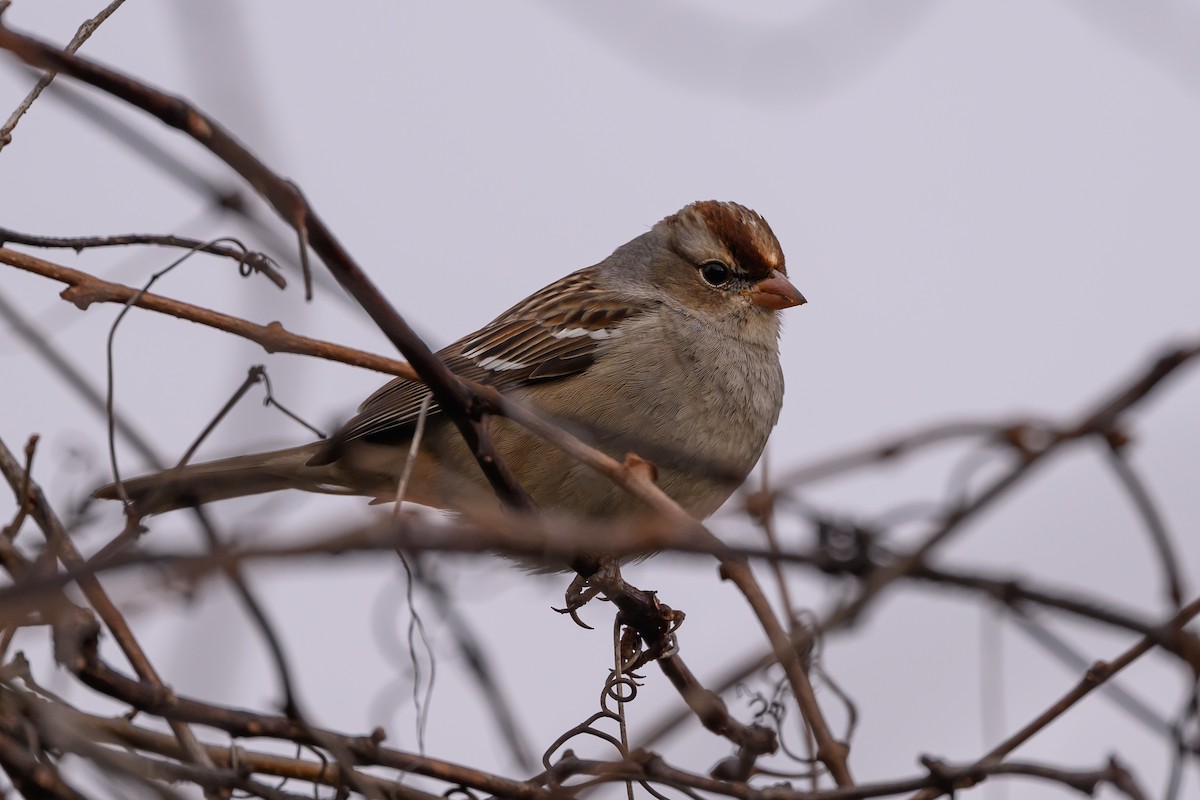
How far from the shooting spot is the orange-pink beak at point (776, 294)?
4.51m

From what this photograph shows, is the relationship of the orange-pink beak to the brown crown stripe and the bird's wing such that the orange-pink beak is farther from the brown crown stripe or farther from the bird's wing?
the bird's wing

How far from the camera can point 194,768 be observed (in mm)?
2053

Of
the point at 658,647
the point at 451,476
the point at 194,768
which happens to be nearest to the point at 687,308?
the point at 451,476

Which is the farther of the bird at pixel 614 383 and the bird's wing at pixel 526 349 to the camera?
the bird's wing at pixel 526 349

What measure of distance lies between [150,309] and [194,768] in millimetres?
766

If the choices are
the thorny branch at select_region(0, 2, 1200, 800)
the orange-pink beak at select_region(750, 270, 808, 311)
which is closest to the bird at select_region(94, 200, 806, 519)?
the orange-pink beak at select_region(750, 270, 808, 311)

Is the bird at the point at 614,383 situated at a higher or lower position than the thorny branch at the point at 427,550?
higher

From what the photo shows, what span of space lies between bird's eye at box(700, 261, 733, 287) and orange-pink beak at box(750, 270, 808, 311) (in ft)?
0.38

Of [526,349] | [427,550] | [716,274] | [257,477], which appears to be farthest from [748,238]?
[427,550]

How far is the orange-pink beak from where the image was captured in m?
4.51

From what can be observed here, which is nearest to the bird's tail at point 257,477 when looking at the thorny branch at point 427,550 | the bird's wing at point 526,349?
the bird's wing at point 526,349

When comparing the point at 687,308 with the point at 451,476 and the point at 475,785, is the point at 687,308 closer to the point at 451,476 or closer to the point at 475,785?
the point at 451,476

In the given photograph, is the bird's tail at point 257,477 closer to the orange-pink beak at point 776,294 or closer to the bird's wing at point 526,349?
the bird's wing at point 526,349

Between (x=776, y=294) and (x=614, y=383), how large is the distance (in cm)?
77
